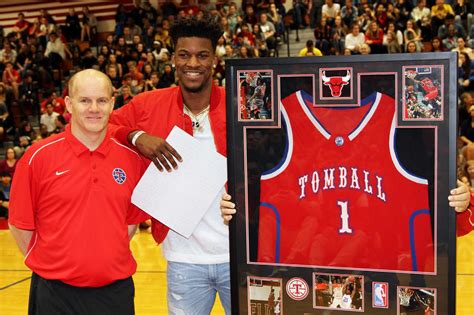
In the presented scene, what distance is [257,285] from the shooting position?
266 cm

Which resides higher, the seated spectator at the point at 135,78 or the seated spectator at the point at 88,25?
the seated spectator at the point at 88,25

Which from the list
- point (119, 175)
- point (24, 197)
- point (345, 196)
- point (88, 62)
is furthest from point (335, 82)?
point (88, 62)

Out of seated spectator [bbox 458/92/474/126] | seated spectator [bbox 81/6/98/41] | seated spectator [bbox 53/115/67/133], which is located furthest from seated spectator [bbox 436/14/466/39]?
seated spectator [bbox 81/6/98/41]

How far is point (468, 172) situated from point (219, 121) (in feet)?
21.8

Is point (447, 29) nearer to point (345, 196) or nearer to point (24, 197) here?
point (345, 196)

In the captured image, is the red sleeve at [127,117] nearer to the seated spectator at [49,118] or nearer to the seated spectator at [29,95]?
the seated spectator at [49,118]

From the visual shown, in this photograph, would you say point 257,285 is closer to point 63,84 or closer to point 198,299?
point 198,299

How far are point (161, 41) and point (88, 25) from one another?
3.85 meters

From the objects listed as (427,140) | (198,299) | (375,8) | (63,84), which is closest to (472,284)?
(198,299)

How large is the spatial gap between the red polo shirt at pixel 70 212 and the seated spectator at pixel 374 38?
11.9 metres

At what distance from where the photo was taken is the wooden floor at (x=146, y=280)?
233 inches

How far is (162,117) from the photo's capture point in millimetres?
3205

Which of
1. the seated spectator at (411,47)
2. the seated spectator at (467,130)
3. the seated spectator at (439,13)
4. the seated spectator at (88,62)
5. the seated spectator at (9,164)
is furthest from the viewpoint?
the seated spectator at (88,62)

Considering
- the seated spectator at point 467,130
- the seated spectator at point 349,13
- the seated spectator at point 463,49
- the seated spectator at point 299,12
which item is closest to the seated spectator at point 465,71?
the seated spectator at point 463,49
